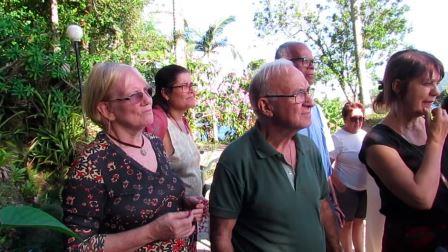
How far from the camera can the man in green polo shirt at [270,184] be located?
5.24 feet

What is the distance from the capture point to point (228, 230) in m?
1.62

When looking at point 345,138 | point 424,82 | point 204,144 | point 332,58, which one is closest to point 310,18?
point 332,58

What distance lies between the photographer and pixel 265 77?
171 centimetres

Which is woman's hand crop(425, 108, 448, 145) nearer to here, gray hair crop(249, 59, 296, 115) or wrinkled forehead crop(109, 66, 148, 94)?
gray hair crop(249, 59, 296, 115)

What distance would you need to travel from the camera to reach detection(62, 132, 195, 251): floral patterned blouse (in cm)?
142

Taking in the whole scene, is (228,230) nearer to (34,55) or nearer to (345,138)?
(345,138)

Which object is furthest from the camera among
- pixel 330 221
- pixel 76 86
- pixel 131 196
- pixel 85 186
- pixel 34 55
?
pixel 76 86

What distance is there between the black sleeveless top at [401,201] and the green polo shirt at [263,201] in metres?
0.34

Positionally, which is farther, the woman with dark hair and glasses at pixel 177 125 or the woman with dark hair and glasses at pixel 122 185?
the woman with dark hair and glasses at pixel 177 125

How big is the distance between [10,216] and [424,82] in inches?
63.7

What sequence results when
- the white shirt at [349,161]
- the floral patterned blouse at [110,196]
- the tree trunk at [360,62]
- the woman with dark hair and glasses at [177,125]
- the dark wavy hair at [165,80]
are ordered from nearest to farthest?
the floral patterned blouse at [110,196], the woman with dark hair and glasses at [177,125], the dark wavy hair at [165,80], the white shirt at [349,161], the tree trunk at [360,62]

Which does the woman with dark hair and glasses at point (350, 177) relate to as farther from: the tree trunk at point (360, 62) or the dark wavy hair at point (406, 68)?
the tree trunk at point (360, 62)

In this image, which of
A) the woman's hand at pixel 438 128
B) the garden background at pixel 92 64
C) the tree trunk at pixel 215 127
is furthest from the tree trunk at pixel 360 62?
the woman's hand at pixel 438 128

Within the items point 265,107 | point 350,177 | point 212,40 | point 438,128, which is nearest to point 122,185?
point 265,107
